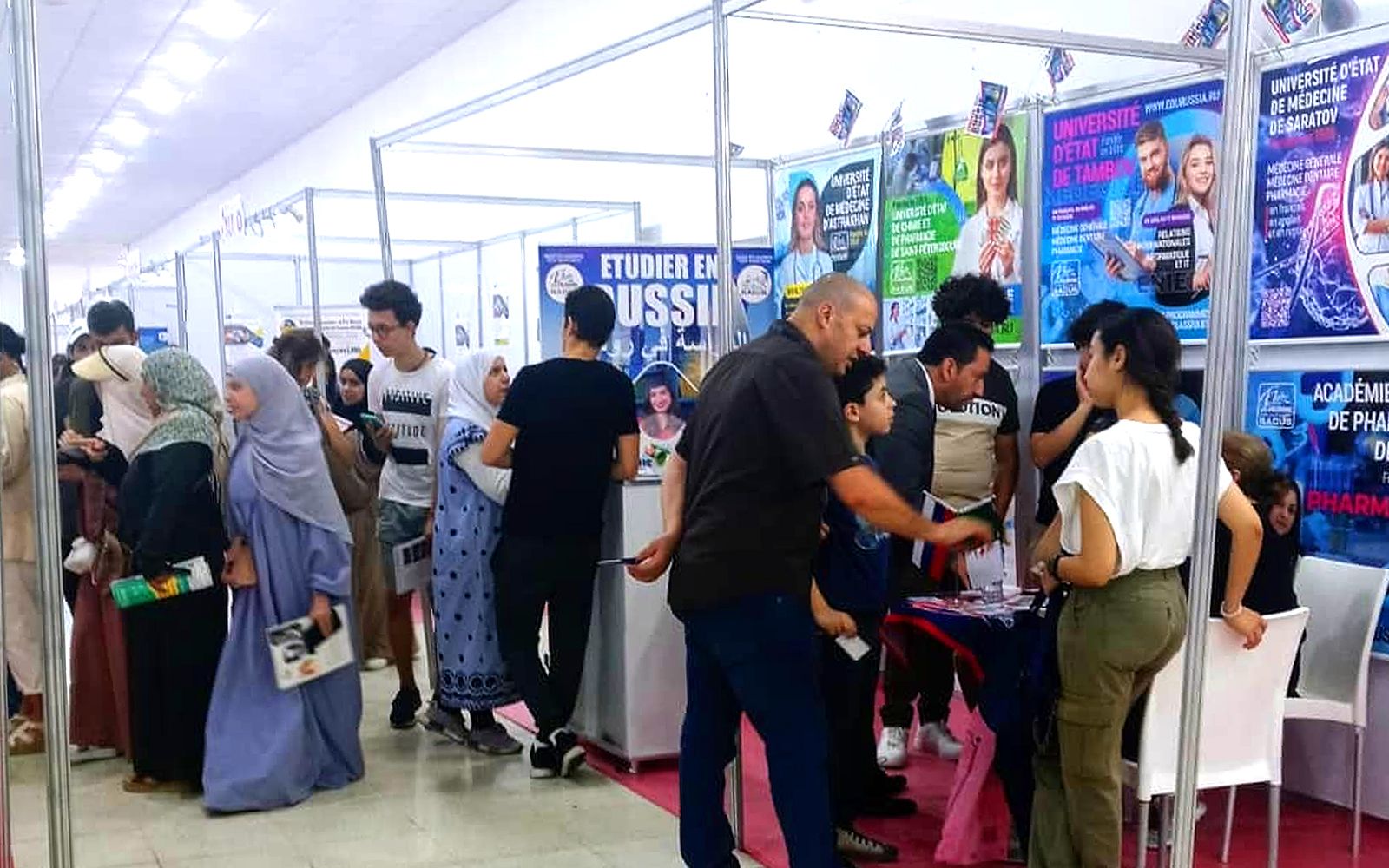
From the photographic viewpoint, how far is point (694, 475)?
2.90 m

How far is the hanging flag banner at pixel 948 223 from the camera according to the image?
466cm

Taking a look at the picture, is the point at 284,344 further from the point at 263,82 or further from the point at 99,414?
the point at 263,82

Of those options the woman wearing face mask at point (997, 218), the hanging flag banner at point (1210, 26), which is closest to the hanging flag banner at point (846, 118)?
the woman wearing face mask at point (997, 218)

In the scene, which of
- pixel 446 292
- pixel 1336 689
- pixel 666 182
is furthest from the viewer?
pixel 446 292

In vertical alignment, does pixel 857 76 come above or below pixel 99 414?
above

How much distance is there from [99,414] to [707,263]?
216 centimetres

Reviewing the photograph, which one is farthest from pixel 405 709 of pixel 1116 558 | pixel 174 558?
pixel 1116 558

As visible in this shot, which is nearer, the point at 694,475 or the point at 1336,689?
the point at 694,475

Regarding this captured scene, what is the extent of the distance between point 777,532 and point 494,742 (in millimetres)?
1950

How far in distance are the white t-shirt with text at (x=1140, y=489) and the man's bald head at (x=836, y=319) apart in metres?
0.50

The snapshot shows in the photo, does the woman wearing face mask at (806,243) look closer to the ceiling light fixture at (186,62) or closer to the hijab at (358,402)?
the hijab at (358,402)

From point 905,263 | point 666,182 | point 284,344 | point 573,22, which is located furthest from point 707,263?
point 573,22

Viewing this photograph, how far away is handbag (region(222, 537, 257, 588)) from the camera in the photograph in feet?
12.8

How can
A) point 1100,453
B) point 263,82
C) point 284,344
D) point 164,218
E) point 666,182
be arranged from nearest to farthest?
point 1100,453
point 284,344
point 666,182
point 263,82
point 164,218
